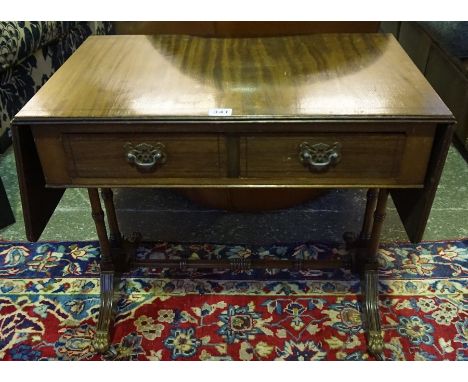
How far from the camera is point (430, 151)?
1012 millimetres

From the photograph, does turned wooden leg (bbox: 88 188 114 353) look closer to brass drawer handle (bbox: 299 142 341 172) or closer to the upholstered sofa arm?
brass drawer handle (bbox: 299 142 341 172)

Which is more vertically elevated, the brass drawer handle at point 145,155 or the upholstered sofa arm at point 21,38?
the brass drawer handle at point 145,155

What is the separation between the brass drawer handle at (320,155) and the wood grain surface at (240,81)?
0.07 metres

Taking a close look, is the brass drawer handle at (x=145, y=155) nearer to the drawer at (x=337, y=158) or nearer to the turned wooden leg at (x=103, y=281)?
the drawer at (x=337, y=158)

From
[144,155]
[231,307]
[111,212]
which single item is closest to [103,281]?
[111,212]

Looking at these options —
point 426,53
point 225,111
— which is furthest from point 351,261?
point 426,53

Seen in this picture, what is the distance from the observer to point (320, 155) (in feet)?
3.34

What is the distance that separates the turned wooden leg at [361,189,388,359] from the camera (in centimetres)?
131

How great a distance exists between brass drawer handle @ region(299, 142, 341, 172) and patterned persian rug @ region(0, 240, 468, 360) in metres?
0.62

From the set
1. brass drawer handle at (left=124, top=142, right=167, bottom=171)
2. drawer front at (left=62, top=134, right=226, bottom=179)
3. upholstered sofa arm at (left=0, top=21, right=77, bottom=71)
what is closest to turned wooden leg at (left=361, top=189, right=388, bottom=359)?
drawer front at (left=62, top=134, right=226, bottom=179)

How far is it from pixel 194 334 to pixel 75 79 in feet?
2.62

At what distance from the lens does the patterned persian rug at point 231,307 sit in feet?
4.50

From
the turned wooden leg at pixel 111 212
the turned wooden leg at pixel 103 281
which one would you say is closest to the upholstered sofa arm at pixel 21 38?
the turned wooden leg at pixel 111 212

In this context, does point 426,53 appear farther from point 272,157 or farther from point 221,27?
point 272,157
